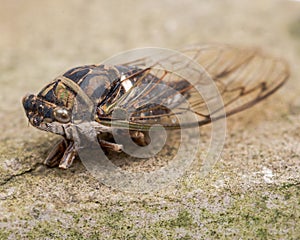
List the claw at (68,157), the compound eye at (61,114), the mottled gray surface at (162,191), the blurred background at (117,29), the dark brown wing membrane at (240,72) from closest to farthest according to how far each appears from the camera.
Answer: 1. the mottled gray surface at (162,191)
2. the compound eye at (61,114)
3. the claw at (68,157)
4. the dark brown wing membrane at (240,72)
5. the blurred background at (117,29)

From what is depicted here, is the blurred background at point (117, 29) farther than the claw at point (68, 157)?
Yes

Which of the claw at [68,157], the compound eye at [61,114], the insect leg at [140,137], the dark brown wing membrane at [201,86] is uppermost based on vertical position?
the dark brown wing membrane at [201,86]

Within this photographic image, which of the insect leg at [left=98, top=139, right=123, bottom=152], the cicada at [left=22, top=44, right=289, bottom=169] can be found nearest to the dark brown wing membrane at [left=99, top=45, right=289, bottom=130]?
the cicada at [left=22, top=44, right=289, bottom=169]

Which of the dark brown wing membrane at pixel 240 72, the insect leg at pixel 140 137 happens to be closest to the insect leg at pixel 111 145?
the insect leg at pixel 140 137

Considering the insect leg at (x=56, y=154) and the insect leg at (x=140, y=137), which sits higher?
the insect leg at (x=140, y=137)

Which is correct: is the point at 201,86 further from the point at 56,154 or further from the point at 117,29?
the point at 117,29

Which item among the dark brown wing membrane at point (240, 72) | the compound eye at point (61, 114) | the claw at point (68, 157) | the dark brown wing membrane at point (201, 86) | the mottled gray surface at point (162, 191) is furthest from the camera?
the dark brown wing membrane at point (240, 72)

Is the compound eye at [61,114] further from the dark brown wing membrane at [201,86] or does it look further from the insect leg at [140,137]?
the insect leg at [140,137]

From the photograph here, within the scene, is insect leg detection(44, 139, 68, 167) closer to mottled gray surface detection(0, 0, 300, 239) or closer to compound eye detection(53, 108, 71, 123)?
mottled gray surface detection(0, 0, 300, 239)
